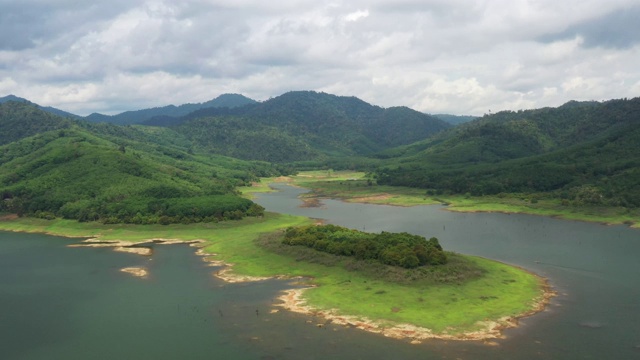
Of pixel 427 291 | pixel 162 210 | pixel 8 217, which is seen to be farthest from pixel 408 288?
pixel 8 217

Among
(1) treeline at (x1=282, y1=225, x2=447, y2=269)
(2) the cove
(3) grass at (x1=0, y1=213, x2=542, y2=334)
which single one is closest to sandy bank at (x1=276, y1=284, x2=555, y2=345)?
(3) grass at (x1=0, y1=213, x2=542, y2=334)

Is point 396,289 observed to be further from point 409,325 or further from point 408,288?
point 409,325

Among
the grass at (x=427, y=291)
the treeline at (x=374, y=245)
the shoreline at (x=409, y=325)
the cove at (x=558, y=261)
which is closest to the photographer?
the cove at (x=558, y=261)

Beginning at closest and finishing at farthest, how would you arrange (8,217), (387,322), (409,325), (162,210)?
(409,325)
(387,322)
(162,210)
(8,217)

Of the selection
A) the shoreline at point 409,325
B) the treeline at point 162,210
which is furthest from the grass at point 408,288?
the treeline at point 162,210

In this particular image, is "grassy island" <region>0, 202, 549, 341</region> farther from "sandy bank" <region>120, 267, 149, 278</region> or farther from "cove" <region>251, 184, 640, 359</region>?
"sandy bank" <region>120, 267, 149, 278</region>

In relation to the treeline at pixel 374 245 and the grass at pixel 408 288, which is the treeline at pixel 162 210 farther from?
the treeline at pixel 374 245
